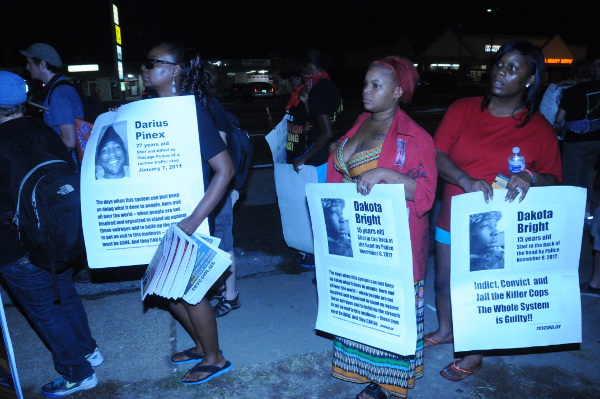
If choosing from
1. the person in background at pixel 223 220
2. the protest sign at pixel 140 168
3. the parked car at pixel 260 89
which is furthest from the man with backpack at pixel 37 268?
the parked car at pixel 260 89

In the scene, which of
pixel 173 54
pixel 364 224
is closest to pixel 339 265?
pixel 364 224

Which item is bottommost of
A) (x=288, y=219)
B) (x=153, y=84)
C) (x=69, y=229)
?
(x=288, y=219)

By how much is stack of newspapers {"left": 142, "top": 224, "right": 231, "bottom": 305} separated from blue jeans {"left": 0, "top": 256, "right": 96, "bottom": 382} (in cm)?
70

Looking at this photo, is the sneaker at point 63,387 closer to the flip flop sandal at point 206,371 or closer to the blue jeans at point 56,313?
the blue jeans at point 56,313

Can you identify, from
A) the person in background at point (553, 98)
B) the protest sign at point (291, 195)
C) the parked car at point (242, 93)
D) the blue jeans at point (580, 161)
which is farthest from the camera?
the parked car at point (242, 93)

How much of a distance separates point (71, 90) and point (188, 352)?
2388mm

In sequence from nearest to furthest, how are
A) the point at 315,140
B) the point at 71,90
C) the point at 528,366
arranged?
the point at 528,366, the point at 71,90, the point at 315,140

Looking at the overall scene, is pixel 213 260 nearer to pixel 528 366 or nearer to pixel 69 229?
pixel 69 229

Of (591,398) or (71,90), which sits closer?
(591,398)

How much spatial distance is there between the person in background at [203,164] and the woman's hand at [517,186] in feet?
4.89

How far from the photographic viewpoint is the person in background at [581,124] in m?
5.02

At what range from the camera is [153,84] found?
2695 mm

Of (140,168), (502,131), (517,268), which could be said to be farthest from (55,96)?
(517,268)

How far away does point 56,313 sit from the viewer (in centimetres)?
276
